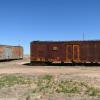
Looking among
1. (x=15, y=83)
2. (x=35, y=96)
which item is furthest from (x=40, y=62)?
(x=35, y=96)

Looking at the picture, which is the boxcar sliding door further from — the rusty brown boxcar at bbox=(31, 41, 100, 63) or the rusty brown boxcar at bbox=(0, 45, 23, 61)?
the rusty brown boxcar at bbox=(0, 45, 23, 61)

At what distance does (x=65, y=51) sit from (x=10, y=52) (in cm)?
1776

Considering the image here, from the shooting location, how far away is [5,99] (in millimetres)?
14023

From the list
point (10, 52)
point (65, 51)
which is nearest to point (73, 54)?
point (65, 51)

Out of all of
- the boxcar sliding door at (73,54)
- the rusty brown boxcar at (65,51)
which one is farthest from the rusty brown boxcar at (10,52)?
the boxcar sliding door at (73,54)

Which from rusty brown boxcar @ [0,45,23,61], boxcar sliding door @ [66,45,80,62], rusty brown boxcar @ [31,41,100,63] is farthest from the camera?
rusty brown boxcar @ [0,45,23,61]

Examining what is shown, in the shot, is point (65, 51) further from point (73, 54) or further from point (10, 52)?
point (10, 52)

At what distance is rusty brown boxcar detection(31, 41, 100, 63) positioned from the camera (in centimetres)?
4075

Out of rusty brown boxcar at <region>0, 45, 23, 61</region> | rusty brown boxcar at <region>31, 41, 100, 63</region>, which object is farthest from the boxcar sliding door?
rusty brown boxcar at <region>0, 45, 23, 61</region>

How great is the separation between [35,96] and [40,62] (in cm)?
2839

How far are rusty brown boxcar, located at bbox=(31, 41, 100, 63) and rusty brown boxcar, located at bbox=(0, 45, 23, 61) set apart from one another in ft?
36.2

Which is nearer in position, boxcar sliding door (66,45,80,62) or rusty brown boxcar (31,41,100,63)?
rusty brown boxcar (31,41,100,63)

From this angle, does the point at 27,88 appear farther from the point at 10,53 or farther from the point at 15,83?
the point at 10,53

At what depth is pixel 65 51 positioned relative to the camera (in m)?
41.8
